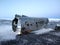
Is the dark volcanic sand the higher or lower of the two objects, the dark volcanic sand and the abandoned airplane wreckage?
the lower

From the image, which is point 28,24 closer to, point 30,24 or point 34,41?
point 30,24

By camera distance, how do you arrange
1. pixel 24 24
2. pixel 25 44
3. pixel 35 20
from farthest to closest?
pixel 35 20
pixel 24 24
pixel 25 44

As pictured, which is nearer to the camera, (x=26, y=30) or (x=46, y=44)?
(x=46, y=44)

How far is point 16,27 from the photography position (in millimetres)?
16109

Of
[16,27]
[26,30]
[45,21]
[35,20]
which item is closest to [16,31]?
[16,27]

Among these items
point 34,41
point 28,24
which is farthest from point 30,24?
point 34,41

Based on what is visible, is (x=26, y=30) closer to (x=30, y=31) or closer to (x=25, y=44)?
(x=30, y=31)

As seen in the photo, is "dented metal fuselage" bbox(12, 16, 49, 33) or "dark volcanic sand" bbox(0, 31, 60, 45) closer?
"dark volcanic sand" bbox(0, 31, 60, 45)

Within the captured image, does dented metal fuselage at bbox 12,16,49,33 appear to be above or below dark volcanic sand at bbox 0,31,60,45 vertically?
above

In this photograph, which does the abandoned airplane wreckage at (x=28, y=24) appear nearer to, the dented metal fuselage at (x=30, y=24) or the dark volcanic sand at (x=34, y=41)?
the dented metal fuselage at (x=30, y=24)

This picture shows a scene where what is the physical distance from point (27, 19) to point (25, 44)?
20.5 feet

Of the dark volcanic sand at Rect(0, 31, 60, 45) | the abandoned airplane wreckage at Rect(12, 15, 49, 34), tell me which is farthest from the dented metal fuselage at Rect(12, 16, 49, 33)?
the dark volcanic sand at Rect(0, 31, 60, 45)

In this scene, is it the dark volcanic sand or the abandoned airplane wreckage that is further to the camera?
the abandoned airplane wreckage

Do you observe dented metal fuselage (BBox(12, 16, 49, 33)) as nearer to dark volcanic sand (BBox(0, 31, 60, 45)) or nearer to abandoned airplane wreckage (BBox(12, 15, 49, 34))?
abandoned airplane wreckage (BBox(12, 15, 49, 34))
